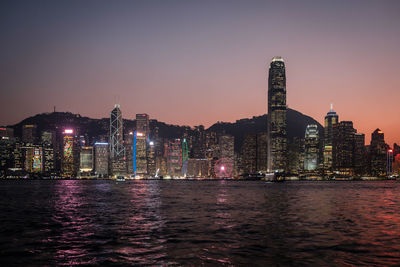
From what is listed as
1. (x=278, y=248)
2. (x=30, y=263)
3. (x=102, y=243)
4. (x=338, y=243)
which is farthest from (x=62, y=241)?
(x=338, y=243)

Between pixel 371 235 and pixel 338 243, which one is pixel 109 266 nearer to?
pixel 338 243

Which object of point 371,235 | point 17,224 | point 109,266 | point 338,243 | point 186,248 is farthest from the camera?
point 17,224

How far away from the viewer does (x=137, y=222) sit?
137 ft

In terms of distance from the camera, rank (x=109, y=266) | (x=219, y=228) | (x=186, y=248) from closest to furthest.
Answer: (x=109, y=266) → (x=186, y=248) → (x=219, y=228)

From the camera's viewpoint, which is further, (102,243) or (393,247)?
(102,243)

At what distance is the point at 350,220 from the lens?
4316 centimetres

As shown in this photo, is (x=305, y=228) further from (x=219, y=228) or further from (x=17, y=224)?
(x=17, y=224)

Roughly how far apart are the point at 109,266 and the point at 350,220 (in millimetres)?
29536

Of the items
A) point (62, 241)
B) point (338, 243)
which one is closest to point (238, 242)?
point (338, 243)

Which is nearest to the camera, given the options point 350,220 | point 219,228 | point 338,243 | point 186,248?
point 186,248

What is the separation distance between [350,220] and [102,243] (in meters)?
26.7

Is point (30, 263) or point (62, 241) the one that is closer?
point (30, 263)

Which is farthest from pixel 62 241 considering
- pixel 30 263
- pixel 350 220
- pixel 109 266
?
pixel 350 220

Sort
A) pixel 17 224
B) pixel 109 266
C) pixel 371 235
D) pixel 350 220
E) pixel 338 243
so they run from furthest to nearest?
pixel 350 220 < pixel 17 224 < pixel 371 235 < pixel 338 243 < pixel 109 266
